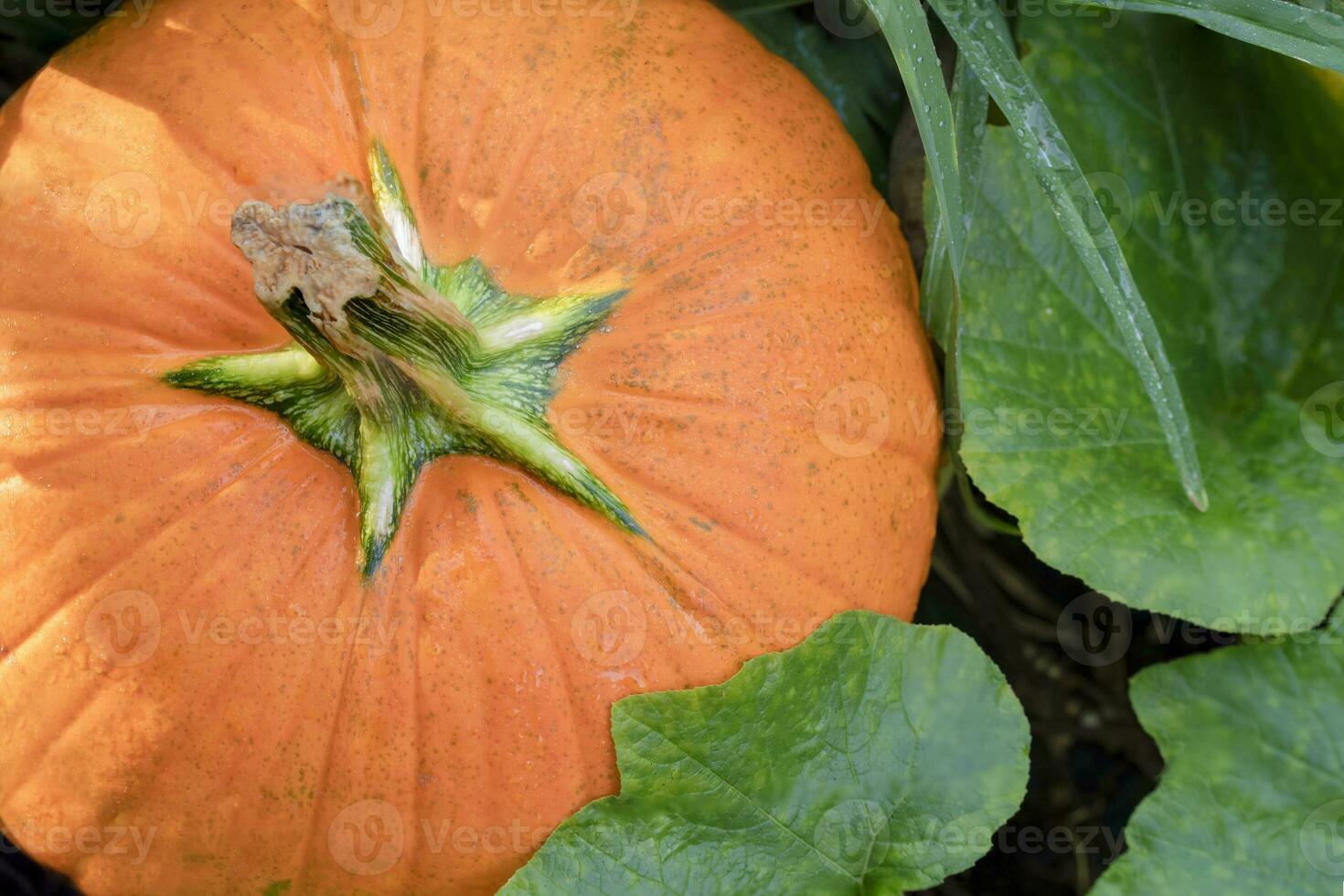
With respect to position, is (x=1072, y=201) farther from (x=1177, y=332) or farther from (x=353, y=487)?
(x=353, y=487)

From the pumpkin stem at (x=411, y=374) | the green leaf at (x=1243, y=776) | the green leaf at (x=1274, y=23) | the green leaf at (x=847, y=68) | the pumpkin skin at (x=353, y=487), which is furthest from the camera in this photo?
the green leaf at (x=847, y=68)

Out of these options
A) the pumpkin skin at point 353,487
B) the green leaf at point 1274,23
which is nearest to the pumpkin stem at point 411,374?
the pumpkin skin at point 353,487

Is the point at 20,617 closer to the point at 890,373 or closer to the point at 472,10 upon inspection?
the point at 472,10

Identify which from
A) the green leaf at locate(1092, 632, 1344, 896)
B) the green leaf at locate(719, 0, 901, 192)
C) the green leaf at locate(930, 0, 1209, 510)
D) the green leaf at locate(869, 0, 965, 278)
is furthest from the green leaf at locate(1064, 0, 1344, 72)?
the green leaf at locate(1092, 632, 1344, 896)

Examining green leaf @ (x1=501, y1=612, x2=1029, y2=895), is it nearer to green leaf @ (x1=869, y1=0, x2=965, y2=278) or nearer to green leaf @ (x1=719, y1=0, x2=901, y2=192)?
green leaf @ (x1=869, y1=0, x2=965, y2=278)

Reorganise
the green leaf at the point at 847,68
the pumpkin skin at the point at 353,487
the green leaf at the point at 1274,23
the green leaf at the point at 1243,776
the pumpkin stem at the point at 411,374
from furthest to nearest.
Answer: the green leaf at the point at 847,68 → the green leaf at the point at 1243,776 → the green leaf at the point at 1274,23 → the pumpkin skin at the point at 353,487 → the pumpkin stem at the point at 411,374

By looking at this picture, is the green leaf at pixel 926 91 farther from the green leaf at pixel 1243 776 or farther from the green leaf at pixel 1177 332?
the green leaf at pixel 1243 776
